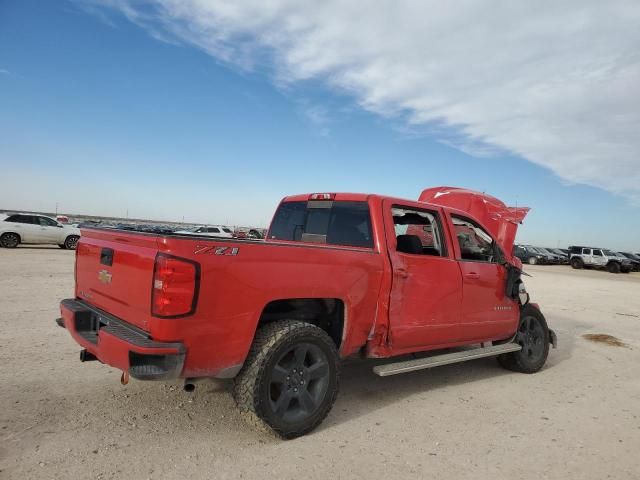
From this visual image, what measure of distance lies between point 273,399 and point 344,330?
0.80m

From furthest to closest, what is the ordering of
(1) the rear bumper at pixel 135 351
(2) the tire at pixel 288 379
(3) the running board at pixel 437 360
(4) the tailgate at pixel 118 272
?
(3) the running board at pixel 437 360
(2) the tire at pixel 288 379
(4) the tailgate at pixel 118 272
(1) the rear bumper at pixel 135 351

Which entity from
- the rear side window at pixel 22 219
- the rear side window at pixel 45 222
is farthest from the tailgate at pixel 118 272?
the rear side window at pixel 45 222

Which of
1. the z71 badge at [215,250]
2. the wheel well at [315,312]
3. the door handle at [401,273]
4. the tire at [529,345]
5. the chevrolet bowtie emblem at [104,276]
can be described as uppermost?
the z71 badge at [215,250]

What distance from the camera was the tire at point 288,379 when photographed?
3.21 meters

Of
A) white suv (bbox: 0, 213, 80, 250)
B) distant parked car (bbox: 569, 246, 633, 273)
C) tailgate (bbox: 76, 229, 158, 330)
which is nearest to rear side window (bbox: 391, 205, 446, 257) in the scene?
tailgate (bbox: 76, 229, 158, 330)

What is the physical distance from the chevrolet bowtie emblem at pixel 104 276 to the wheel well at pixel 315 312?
1197 mm

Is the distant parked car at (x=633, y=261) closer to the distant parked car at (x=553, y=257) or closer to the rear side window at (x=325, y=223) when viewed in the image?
the distant parked car at (x=553, y=257)

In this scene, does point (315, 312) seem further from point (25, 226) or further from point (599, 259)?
point (599, 259)

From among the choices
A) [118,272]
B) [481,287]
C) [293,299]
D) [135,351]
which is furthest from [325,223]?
[135,351]

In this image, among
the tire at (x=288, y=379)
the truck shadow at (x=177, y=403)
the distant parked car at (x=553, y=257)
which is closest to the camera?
the tire at (x=288, y=379)

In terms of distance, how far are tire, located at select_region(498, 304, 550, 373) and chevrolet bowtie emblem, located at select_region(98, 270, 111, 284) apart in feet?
15.1

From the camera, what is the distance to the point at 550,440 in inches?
144

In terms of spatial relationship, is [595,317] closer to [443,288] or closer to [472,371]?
[472,371]

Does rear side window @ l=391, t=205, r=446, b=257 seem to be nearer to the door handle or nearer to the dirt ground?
the door handle
